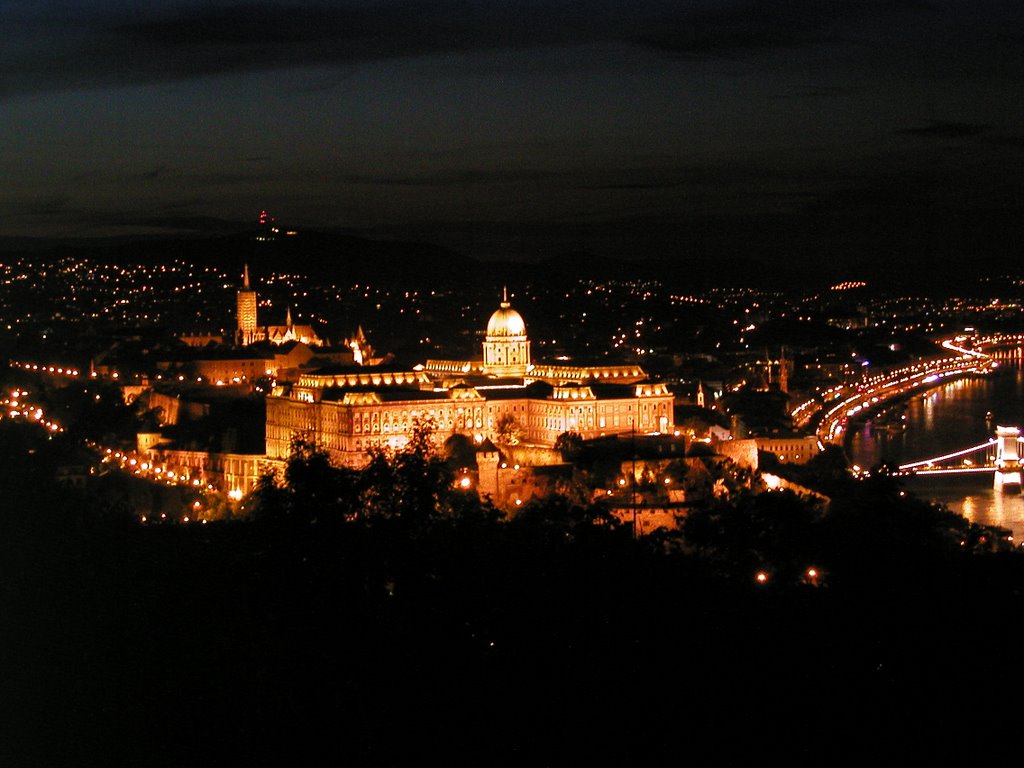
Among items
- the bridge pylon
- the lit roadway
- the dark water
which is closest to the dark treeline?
the dark water

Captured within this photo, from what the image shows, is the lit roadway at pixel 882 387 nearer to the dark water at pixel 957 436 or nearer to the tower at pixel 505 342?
the dark water at pixel 957 436

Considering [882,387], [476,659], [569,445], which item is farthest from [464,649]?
[882,387]

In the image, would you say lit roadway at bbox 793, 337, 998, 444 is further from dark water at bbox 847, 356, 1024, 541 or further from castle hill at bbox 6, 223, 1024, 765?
castle hill at bbox 6, 223, 1024, 765

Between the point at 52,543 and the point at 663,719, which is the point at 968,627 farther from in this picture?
the point at 52,543

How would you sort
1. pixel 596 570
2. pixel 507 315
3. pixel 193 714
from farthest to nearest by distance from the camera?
pixel 507 315 → pixel 596 570 → pixel 193 714

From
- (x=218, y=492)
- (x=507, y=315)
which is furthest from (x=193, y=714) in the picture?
(x=507, y=315)

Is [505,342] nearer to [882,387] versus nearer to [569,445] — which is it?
[569,445]
